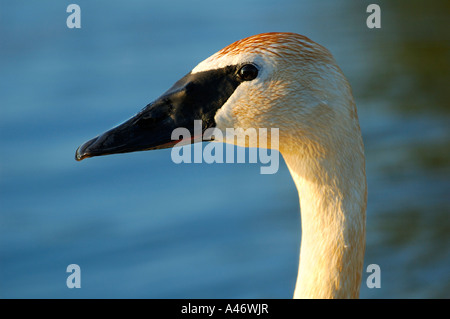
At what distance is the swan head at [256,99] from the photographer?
10.6 ft

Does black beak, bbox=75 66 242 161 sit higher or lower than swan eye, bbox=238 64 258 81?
lower

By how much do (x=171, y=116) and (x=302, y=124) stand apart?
64 centimetres

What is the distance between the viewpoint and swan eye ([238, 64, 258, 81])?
3.40m

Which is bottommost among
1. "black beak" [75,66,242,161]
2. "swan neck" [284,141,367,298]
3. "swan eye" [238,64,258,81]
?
"swan neck" [284,141,367,298]

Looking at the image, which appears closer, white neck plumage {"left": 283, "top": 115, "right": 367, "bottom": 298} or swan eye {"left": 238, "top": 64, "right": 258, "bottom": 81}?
white neck plumage {"left": 283, "top": 115, "right": 367, "bottom": 298}

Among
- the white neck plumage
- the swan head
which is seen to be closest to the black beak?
the swan head

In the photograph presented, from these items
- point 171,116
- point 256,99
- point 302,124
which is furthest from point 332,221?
point 171,116

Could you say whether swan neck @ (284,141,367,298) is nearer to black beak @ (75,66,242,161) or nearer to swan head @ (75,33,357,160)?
swan head @ (75,33,357,160)

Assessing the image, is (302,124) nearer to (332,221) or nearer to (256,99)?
(256,99)

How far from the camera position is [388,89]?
825cm

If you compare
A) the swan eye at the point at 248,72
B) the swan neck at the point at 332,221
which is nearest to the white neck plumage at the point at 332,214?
the swan neck at the point at 332,221

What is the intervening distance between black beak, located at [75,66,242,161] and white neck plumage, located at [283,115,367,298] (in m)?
0.44

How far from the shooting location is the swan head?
3.25m

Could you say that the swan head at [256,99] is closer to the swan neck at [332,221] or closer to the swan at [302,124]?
the swan at [302,124]
